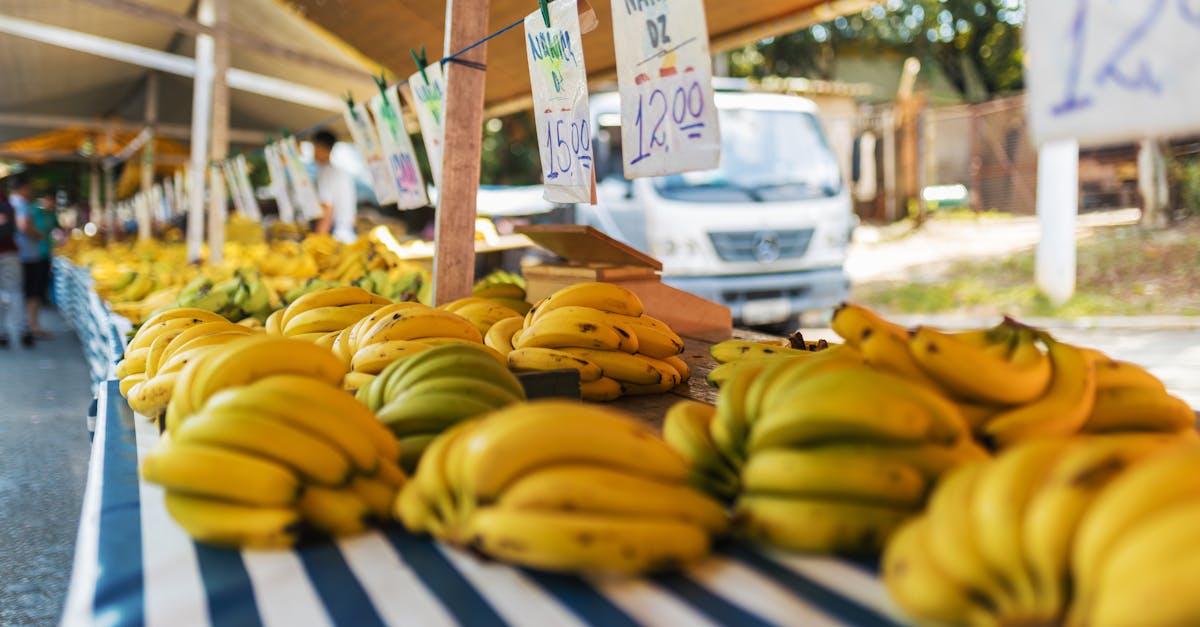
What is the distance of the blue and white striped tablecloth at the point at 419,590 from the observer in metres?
1.06

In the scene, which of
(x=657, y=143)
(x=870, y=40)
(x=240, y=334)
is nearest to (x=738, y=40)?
(x=657, y=143)

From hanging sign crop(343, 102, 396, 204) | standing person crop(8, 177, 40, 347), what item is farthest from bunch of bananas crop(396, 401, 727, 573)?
standing person crop(8, 177, 40, 347)

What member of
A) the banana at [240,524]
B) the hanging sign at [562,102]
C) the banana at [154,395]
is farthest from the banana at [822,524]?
the hanging sign at [562,102]

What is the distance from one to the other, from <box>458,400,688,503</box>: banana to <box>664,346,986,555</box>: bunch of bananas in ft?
0.46

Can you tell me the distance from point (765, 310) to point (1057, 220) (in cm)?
398

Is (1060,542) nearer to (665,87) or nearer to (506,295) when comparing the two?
(665,87)

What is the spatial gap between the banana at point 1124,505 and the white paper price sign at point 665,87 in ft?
4.49

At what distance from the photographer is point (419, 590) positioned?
3.78 feet

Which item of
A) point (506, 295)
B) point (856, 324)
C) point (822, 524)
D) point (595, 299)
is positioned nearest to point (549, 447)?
point (822, 524)

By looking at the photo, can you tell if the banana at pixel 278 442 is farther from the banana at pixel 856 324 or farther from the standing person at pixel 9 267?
the standing person at pixel 9 267

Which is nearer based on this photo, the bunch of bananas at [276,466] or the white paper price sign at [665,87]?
the bunch of bananas at [276,466]

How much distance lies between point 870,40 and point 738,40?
1941 centimetres

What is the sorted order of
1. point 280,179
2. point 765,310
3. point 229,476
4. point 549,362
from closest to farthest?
point 229,476 < point 549,362 < point 280,179 < point 765,310

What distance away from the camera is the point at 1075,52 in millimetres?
1413
